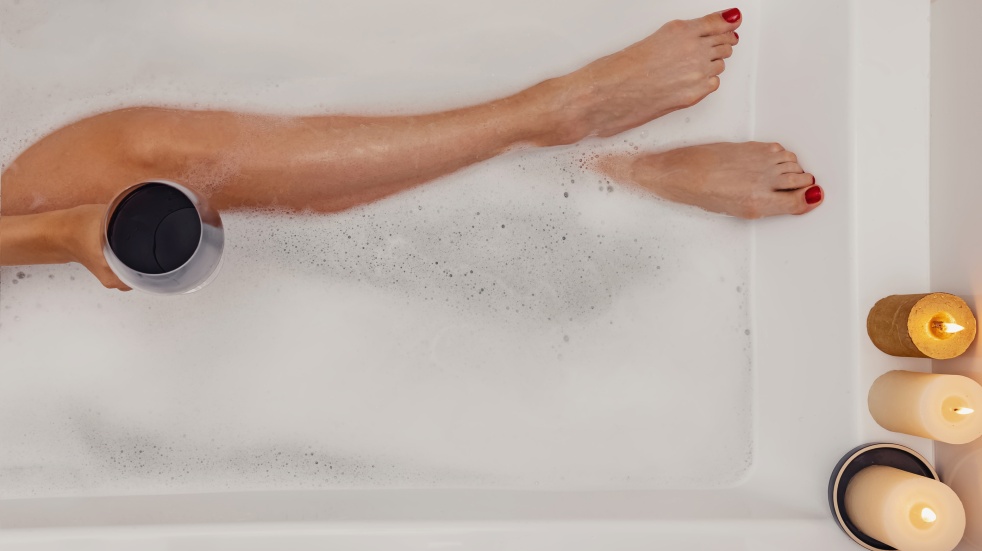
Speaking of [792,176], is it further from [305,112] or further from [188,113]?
[188,113]

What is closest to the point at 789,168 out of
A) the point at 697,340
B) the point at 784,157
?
the point at 784,157

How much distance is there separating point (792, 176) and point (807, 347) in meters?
0.23

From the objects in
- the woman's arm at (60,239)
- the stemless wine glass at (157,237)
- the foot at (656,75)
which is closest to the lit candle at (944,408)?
the foot at (656,75)

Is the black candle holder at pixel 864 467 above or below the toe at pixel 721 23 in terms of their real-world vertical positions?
below

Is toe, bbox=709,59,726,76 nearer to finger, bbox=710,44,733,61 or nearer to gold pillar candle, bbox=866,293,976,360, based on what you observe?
finger, bbox=710,44,733,61

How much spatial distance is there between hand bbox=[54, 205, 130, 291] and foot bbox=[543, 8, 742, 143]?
626mm

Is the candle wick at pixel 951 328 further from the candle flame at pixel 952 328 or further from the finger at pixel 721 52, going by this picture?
the finger at pixel 721 52

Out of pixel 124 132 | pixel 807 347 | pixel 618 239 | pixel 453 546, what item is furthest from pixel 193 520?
pixel 807 347

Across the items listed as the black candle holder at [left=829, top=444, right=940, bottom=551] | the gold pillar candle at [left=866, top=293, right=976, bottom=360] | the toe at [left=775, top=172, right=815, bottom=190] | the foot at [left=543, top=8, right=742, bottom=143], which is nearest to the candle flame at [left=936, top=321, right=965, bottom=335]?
the gold pillar candle at [left=866, top=293, right=976, bottom=360]

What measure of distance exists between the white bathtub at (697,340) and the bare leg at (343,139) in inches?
2.6

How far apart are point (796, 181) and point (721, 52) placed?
0.74 ft

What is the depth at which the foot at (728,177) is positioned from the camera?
3.19 feet

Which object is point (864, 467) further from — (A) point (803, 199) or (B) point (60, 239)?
(B) point (60, 239)

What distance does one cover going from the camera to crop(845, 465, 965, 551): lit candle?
0.75 meters
